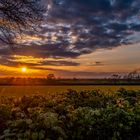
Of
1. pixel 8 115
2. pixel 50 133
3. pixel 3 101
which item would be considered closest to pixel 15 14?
pixel 3 101

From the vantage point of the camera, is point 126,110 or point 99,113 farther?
point 126,110

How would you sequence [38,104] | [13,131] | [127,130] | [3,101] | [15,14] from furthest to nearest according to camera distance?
[15,14] → [3,101] → [38,104] → [127,130] → [13,131]

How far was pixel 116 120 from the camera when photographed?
13.1 meters

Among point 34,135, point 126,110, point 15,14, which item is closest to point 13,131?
point 34,135

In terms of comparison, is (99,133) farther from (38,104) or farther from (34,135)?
(38,104)

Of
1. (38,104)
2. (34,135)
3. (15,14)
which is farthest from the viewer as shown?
(15,14)

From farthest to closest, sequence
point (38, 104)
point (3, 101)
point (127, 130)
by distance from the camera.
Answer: point (3, 101)
point (38, 104)
point (127, 130)

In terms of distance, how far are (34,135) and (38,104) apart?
17.9 ft

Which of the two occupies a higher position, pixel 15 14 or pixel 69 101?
pixel 15 14

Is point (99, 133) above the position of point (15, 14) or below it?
below

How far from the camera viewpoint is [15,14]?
21047 millimetres

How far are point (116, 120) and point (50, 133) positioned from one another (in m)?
2.86

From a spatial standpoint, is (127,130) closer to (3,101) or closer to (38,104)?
(38,104)

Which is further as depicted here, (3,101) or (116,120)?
(3,101)
